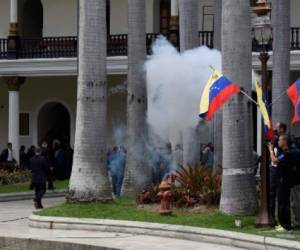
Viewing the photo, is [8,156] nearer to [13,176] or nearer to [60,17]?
[13,176]

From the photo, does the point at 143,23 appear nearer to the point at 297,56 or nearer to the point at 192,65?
the point at 192,65

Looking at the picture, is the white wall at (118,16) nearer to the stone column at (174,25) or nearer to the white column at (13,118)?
the stone column at (174,25)

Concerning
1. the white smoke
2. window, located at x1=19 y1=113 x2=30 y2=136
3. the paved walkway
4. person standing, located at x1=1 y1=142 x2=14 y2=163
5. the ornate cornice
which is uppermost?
the ornate cornice

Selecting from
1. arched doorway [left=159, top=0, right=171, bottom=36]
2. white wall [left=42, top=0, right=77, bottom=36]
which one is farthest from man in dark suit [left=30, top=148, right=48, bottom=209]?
white wall [left=42, top=0, right=77, bottom=36]

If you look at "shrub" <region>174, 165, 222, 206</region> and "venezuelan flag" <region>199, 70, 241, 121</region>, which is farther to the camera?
"shrub" <region>174, 165, 222, 206</region>

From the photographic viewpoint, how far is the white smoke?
18656 mm

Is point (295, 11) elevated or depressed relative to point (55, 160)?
elevated

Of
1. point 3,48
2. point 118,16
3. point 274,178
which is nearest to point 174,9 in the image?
point 118,16

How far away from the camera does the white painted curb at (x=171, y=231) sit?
11.4 metres

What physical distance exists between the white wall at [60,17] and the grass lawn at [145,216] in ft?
60.2

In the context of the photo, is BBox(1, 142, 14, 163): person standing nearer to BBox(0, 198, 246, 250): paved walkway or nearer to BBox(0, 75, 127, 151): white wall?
BBox(0, 75, 127, 151): white wall

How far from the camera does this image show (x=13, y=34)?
31719mm

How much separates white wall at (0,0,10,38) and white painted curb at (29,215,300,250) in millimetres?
21139

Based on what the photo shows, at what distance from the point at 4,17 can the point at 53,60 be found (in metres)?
5.62
